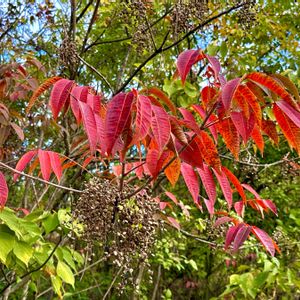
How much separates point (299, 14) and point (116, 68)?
1930 millimetres

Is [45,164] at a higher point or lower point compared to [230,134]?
lower

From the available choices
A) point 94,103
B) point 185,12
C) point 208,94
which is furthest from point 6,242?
point 185,12

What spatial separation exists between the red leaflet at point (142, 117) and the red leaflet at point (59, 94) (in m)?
0.23

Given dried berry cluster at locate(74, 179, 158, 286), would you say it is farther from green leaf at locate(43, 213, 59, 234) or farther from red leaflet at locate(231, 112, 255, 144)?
green leaf at locate(43, 213, 59, 234)

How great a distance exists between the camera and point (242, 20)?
6.86 feet

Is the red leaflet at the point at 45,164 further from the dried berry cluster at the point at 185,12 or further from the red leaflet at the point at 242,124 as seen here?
the dried berry cluster at the point at 185,12

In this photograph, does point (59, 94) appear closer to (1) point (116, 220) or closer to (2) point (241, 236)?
(1) point (116, 220)

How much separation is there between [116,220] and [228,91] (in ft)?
1.43

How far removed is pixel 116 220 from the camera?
108cm

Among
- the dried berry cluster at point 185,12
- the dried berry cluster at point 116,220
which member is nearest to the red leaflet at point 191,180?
the dried berry cluster at point 116,220

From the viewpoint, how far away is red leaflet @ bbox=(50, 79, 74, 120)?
1.04 meters

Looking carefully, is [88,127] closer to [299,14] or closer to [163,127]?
[163,127]

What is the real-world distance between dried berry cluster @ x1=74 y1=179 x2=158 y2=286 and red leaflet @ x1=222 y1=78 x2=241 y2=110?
37 centimetres

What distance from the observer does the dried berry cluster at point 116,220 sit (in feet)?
3.46
